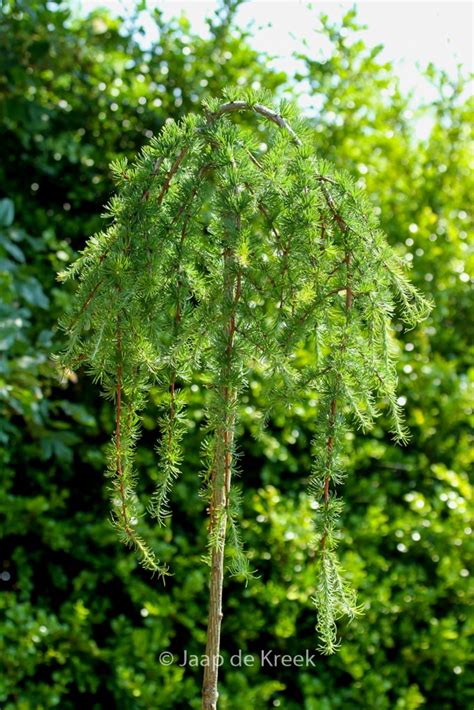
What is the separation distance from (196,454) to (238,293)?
1.38m

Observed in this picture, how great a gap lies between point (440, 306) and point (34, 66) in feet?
4.64

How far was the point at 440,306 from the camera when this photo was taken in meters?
2.92

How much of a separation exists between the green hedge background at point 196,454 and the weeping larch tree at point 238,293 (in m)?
1.01

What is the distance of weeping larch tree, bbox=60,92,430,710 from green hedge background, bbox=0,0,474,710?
3.30 ft

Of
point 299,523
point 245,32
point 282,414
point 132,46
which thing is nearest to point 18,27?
point 132,46

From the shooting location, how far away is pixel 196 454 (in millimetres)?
2568

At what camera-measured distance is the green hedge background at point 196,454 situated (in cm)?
244

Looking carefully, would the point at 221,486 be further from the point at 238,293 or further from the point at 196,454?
the point at 196,454

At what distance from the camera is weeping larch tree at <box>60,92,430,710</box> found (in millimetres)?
1250
